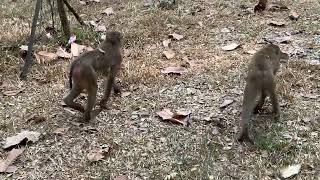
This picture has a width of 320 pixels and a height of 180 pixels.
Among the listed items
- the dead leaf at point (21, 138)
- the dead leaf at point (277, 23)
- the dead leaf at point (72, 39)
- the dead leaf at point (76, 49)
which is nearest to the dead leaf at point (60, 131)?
the dead leaf at point (21, 138)

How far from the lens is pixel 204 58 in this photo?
653cm

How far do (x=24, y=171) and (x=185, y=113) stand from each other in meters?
1.57

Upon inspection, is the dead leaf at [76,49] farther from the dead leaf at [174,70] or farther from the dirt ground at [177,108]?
the dead leaf at [174,70]

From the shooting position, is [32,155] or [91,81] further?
[91,81]

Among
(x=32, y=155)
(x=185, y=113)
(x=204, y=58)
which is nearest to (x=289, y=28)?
(x=204, y=58)

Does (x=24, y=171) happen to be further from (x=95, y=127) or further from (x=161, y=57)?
(x=161, y=57)

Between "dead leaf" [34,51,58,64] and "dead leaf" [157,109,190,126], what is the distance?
6.41ft

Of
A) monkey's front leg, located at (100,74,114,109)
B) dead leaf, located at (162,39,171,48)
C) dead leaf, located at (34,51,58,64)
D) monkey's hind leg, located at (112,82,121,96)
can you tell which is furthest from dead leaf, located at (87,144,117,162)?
dead leaf, located at (162,39,171,48)

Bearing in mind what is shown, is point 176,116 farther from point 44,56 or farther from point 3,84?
point 44,56

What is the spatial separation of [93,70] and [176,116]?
878 mm

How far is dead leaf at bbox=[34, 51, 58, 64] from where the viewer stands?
6.55 meters

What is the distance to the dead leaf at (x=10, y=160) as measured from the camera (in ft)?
14.9

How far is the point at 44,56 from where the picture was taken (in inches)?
260

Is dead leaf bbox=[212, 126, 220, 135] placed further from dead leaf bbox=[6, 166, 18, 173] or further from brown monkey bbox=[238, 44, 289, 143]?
dead leaf bbox=[6, 166, 18, 173]
